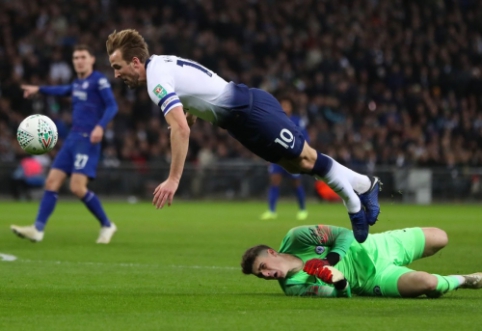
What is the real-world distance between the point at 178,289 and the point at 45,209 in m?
5.08

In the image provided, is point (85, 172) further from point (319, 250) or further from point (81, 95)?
point (319, 250)

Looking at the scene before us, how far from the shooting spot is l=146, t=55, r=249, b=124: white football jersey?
758cm

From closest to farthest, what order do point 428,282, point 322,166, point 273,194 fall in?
point 428,282 → point 322,166 → point 273,194

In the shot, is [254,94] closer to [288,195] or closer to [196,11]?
[288,195]

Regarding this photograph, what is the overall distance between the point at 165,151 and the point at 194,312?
69.6ft

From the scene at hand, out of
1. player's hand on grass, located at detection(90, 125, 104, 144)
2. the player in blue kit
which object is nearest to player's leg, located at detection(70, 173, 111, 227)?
the player in blue kit

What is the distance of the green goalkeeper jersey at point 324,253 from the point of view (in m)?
7.50

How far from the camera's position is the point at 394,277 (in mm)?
7391

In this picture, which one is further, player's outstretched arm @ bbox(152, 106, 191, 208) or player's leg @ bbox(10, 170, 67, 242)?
player's leg @ bbox(10, 170, 67, 242)

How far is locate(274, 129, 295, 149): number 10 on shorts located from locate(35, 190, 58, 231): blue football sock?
5877mm

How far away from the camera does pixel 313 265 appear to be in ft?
23.7

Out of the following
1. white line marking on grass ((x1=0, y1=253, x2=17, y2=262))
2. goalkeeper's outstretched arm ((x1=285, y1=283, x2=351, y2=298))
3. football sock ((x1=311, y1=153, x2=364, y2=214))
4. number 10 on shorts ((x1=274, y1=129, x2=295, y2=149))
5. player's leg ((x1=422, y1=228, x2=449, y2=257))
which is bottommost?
white line marking on grass ((x1=0, y1=253, x2=17, y2=262))

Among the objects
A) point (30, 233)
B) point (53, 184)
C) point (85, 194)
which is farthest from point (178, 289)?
point (53, 184)

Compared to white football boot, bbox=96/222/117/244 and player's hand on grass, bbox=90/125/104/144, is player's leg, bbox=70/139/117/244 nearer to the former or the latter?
white football boot, bbox=96/222/117/244
